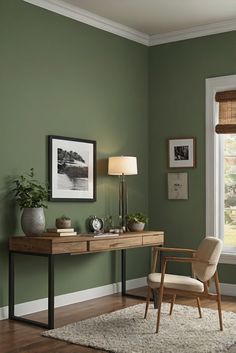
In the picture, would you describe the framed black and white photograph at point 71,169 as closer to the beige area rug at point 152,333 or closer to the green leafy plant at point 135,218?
the green leafy plant at point 135,218

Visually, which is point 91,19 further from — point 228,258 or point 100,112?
point 228,258

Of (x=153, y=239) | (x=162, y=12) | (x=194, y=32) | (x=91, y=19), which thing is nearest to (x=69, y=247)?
(x=153, y=239)

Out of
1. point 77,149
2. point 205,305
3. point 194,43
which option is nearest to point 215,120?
point 194,43

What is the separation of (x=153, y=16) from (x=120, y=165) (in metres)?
1.68

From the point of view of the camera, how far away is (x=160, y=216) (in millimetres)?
6594

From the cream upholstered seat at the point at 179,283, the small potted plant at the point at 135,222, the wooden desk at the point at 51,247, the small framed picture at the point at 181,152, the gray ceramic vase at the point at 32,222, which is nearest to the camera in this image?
the cream upholstered seat at the point at 179,283

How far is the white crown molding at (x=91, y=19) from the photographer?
539cm

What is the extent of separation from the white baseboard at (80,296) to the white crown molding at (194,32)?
2.89m

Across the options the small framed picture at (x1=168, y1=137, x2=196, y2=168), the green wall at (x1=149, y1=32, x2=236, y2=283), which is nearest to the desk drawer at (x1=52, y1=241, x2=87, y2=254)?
the green wall at (x1=149, y1=32, x2=236, y2=283)

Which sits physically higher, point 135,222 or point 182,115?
point 182,115

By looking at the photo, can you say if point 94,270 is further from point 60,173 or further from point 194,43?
point 194,43

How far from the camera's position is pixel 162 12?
5.75 m

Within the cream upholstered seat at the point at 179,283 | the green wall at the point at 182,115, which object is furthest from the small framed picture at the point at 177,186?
the cream upholstered seat at the point at 179,283

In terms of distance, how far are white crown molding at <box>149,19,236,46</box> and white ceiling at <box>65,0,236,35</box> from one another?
69mm
